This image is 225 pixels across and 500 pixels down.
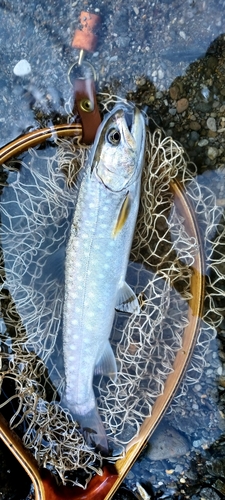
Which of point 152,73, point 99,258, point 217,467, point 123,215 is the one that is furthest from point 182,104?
point 217,467

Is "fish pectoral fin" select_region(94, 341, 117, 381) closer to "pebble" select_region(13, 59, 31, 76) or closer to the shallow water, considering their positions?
the shallow water

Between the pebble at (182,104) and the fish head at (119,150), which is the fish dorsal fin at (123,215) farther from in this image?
the pebble at (182,104)

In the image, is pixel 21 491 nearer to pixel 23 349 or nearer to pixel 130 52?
pixel 23 349

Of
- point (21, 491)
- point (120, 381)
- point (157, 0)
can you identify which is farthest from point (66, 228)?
point (21, 491)

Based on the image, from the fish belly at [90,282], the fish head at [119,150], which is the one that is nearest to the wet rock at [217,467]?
the fish belly at [90,282]

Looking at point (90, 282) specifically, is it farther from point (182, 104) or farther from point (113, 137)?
point (182, 104)
